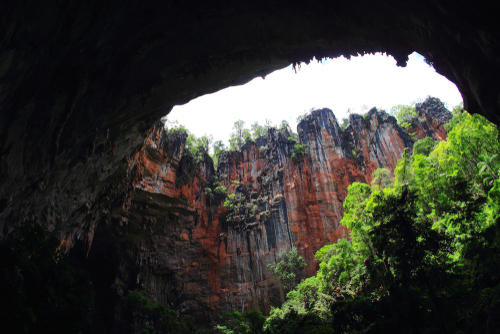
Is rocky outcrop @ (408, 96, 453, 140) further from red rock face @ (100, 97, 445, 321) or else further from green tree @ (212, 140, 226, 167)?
green tree @ (212, 140, 226, 167)

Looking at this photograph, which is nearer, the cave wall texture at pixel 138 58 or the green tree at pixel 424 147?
the cave wall texture at pixel 138 58

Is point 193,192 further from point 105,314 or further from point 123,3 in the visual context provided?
point 123,3

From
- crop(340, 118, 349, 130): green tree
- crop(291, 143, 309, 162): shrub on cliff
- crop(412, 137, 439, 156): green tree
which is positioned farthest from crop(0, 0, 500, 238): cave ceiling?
crop(340, 118, 349, 130): green tree

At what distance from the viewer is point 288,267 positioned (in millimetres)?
22547

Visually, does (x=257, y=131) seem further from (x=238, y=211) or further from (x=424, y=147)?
(x=424, y=147)

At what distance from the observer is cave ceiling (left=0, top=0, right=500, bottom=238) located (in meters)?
5.37

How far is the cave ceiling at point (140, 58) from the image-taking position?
211 inches

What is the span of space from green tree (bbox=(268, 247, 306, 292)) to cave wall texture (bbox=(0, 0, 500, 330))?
1542 centimetres

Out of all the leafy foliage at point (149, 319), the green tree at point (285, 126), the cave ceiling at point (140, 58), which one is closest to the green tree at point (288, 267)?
the leafy foliage at point (149, 319)

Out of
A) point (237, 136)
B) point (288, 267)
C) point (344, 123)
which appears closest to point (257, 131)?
point (237, 136)

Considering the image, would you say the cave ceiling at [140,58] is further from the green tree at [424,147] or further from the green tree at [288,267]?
the green tree at [424,147]

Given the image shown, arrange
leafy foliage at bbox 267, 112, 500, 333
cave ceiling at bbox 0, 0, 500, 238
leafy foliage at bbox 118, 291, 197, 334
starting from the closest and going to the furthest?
cave ceiling at bbox 0, 0, 500, 238, leafy foliage at bbox 267, 112, 500, 333, leafy foliage at bbox 118, 291, 197, 334

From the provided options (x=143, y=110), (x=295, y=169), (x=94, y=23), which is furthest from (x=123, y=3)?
(x=295, y=169)

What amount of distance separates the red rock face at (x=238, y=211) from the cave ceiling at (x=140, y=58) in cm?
705
